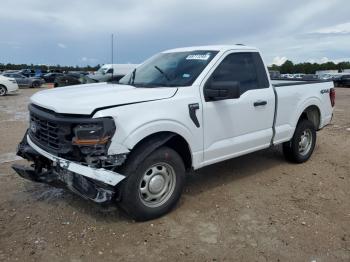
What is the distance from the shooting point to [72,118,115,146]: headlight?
3559mm

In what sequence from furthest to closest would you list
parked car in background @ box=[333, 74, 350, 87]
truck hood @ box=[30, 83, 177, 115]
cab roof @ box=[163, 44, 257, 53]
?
parked car in background @ box=[333, 74, 350, 87]
cab roof @ box=[163, 44, 257, 53]
truck hood @ box=[30, 83, 177, 115]

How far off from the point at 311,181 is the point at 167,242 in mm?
2801

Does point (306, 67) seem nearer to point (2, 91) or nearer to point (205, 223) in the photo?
point (2, 91)

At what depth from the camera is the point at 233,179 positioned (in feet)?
18.2

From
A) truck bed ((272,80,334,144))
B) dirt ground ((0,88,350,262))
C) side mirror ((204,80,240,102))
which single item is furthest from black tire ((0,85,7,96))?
side mirror ((204,80,240,102))

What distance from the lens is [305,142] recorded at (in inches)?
255

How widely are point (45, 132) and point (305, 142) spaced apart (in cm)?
431

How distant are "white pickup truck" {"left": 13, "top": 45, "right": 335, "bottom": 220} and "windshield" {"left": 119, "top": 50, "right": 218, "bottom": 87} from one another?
0.01 metres

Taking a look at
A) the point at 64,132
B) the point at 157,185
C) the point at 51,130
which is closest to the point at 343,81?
the point at 157,185

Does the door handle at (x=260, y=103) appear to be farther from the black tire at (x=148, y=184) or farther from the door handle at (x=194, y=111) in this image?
the black tire at (x=148, y=184)

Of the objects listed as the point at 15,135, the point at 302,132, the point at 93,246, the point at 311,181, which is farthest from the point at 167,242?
the point at 15,135

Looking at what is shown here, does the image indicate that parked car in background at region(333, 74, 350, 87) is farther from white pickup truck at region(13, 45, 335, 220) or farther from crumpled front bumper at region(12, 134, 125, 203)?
crumpled front bumper at region(12, 134, 125, 203)

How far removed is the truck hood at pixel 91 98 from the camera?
3658 mm

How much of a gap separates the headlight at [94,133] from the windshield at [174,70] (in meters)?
1.23
